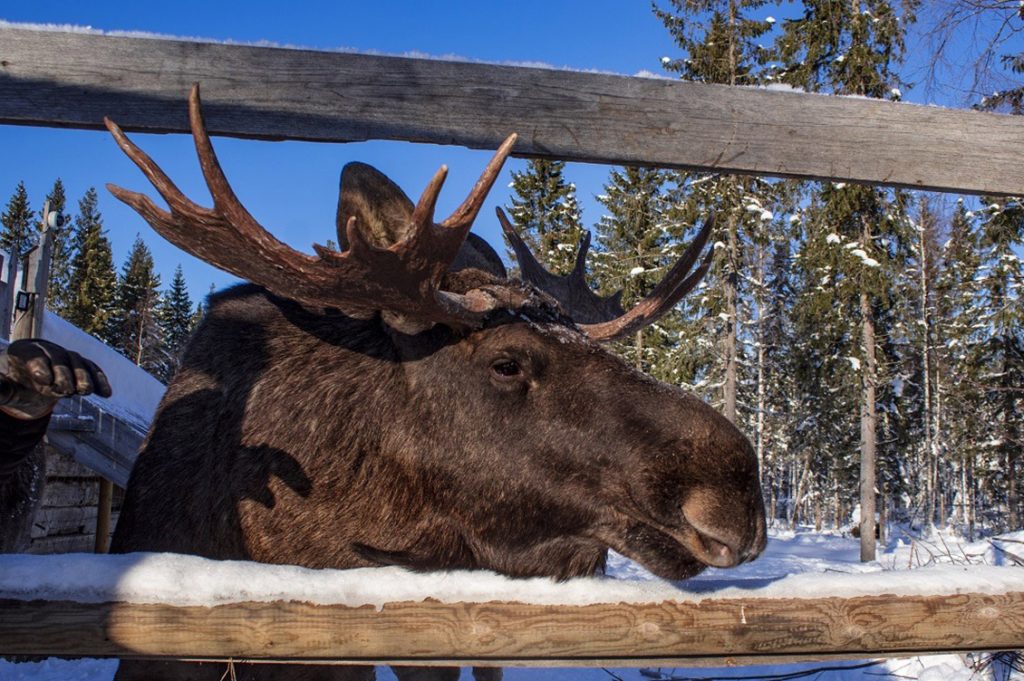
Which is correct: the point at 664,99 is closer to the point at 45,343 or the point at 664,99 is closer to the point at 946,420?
the point at 45,343

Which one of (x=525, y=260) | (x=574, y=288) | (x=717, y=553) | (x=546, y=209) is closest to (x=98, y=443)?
(x=525, y=260)

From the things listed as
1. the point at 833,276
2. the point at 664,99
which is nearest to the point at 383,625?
the point at 664,99

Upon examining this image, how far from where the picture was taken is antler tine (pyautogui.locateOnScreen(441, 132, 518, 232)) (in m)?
2.49

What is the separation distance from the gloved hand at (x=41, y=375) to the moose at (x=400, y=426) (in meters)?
0.61

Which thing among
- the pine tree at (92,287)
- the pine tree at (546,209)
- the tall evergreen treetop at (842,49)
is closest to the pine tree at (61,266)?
the pine tree at (92,287)

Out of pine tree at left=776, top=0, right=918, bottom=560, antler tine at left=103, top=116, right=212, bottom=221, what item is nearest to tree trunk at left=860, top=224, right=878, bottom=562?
pine tree at left=776, top=0, right=918, bottom=560

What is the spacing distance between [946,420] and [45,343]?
4387 cm

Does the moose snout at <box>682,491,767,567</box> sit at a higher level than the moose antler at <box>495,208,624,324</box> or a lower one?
lower

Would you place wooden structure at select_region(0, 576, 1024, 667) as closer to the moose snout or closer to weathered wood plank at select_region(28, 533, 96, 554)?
the moose snout

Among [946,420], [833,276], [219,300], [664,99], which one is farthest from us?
[946,420]

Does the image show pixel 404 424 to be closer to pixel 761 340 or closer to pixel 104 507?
pixel 104 507

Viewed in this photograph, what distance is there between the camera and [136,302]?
186 ft

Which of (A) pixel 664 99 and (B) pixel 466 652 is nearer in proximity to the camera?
(B) pixel 466 652

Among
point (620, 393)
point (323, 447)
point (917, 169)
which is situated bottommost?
point (323, 447)
